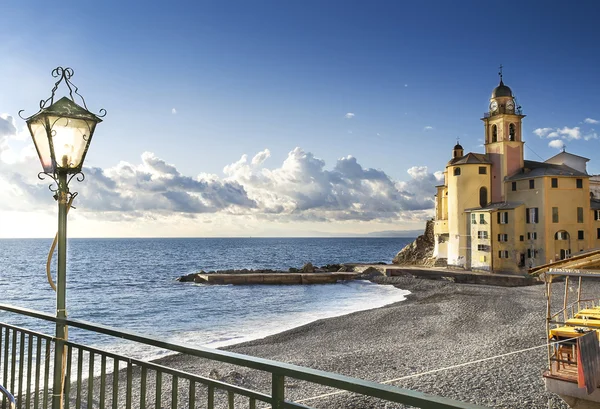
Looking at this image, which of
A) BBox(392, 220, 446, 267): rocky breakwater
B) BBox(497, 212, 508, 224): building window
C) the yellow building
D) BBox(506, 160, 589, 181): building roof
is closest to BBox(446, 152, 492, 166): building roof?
the yellow building

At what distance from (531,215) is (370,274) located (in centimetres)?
1766

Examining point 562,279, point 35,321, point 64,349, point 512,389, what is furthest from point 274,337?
point 562,279

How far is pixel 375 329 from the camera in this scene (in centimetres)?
2466

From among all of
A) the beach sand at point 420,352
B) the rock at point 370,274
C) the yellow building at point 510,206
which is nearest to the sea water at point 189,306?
the beach sand at point 420,352

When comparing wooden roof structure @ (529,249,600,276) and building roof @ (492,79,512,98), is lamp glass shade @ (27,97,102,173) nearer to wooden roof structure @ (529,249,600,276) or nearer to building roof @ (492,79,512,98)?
wooden roof structure @ (529,249,600,276)

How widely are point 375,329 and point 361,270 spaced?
34.8m

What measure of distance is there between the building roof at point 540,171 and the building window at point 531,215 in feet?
10.3

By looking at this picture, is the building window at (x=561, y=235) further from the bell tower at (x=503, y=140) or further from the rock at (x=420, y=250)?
the rock at (x=420, y=250)

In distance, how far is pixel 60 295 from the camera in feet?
13.3

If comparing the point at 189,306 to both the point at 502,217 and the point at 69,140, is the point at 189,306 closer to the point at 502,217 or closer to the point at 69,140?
the point at 502,217

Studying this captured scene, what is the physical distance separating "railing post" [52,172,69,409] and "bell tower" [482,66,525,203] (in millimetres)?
51586

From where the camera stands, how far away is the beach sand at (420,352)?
13016mm

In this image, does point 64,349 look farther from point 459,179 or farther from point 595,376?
point 459,179

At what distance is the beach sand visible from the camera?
42.7 feet
